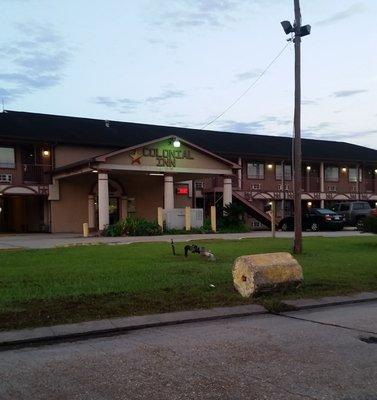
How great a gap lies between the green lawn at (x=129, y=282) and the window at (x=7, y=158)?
54.6 ft

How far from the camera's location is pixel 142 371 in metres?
5.34

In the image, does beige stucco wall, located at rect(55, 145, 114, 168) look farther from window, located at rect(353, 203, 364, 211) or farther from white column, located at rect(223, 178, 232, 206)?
window, located at rect(353, 203, 364, 211)

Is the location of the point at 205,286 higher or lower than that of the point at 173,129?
lower

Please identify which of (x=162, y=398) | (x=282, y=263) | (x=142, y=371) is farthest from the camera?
(x=282, y=263)

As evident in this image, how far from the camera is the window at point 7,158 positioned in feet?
101

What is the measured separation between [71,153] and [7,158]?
362 cm

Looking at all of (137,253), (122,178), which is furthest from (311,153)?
(137,253)

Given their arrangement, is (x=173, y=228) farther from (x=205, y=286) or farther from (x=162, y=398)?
(x=162, y=398)

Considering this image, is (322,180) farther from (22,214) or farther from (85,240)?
(85,240)

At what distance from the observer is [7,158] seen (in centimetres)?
3111

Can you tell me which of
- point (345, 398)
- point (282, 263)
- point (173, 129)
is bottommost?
point (345, 398)

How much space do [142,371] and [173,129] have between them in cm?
3716

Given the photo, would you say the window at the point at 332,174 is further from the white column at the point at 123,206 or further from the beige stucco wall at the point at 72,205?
the beige stucco wall at the point at 72,205

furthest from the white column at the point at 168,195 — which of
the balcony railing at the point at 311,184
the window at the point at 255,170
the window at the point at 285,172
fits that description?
the balcony railing at the point at 311,184
